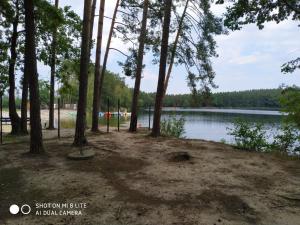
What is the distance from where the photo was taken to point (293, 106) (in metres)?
9.52

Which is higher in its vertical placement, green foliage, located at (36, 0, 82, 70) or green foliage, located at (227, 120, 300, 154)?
green foliage, located at (36, 0, 82, 70)

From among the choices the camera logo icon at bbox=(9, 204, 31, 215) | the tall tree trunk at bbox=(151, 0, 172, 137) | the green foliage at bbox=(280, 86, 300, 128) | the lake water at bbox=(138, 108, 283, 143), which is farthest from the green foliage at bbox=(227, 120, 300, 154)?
the camera logo icon at bbox=(9, 204, 31, 215)

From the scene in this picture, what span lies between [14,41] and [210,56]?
345 inches

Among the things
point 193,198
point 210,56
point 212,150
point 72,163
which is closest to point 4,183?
point 72,163

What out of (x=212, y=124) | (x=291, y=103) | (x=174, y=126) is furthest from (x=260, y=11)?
(x=212, y=124)

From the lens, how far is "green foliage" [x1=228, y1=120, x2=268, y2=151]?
1080 centimetres

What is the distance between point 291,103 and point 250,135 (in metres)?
1.99

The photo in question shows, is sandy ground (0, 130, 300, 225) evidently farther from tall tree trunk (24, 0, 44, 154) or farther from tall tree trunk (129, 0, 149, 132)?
tall tree trunk (129, 0, 149, 132)

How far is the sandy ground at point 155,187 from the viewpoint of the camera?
13.4 feet

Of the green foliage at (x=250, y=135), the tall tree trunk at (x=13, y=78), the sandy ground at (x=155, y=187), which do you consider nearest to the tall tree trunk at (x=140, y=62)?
the green foliage at (x=250, y=135)

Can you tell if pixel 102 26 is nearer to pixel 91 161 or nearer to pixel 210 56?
pixel 210 56

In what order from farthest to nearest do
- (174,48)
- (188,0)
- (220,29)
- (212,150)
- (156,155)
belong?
(188,0) → (220,29) → (174,48) → (212,150) → (156,155)

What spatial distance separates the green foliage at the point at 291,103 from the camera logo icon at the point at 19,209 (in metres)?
8.28

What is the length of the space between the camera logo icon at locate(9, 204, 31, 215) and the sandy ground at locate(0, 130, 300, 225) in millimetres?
70
